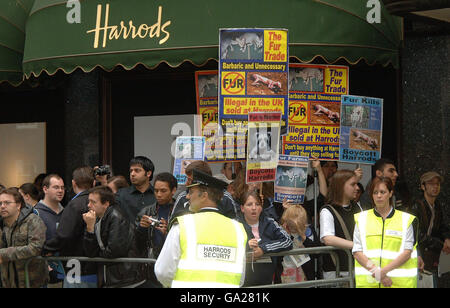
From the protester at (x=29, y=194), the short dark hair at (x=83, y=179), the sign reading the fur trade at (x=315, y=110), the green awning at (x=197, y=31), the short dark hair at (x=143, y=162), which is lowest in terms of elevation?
the protester at (x=29, y=194)

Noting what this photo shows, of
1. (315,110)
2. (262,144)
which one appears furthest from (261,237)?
(315,110)

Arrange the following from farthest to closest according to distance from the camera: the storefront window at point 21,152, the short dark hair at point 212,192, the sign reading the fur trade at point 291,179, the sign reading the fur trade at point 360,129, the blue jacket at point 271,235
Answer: the storefront window at point 21,152 → the sign reading the fur trade at point 360,129 → the sign reading the fur trade at point 291,179 → the blue jacket at point 271,235 → the short dark hair at point 212,192

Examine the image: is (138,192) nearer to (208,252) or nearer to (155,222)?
(155,222)

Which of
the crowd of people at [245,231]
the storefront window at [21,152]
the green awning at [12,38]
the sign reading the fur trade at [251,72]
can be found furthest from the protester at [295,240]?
the storefront window at [21,152]

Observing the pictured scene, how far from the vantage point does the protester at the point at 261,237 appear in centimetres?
857

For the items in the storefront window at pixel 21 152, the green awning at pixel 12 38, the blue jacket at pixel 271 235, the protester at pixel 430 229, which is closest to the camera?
the blue jacket at pixel 271 235

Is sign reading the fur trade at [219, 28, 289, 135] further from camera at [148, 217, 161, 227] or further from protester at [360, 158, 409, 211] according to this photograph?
camera at [148, 217, 161, 227]

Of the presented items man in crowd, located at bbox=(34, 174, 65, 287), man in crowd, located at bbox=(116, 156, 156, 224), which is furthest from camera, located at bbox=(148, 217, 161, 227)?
man in crowd, located at bbox=(34, 174, 65, 287)

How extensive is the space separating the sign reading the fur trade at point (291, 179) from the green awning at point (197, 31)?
1.36m

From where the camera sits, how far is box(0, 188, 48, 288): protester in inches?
358

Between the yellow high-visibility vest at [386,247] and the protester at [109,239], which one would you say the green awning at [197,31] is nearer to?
the protester at [109,239]
